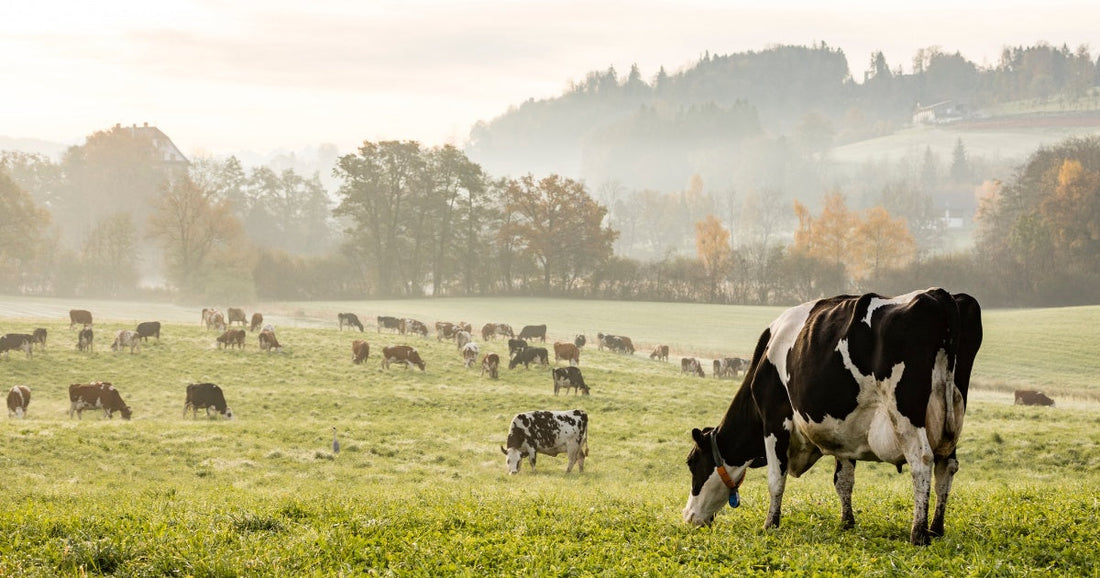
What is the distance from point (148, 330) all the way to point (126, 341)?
2443 mm

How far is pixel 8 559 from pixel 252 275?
79.8m

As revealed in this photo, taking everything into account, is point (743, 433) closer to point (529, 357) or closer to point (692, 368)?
point (529, 357)

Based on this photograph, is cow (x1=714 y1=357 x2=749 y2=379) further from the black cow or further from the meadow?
the black cow

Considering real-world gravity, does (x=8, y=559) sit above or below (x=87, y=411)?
above

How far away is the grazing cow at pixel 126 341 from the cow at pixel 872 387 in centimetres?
3558

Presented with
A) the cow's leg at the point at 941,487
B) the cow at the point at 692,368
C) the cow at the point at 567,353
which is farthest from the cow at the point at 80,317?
the cow's leg at the point at 941,487

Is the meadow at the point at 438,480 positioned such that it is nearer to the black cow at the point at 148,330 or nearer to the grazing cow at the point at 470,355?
the black cow at the point at 148,330

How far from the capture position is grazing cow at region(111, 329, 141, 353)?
122ft

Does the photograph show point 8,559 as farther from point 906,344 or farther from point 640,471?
A: point 640,471

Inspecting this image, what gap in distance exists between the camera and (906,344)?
744cm

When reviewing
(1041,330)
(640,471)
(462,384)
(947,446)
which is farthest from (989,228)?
(947,446)

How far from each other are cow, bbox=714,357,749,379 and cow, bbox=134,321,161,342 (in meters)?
28.5

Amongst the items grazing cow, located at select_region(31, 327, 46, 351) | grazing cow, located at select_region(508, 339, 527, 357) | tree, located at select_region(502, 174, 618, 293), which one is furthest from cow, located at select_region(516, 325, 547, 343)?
tree, located at select_region(502, 174, 618, 293)

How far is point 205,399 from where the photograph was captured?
27109mm
